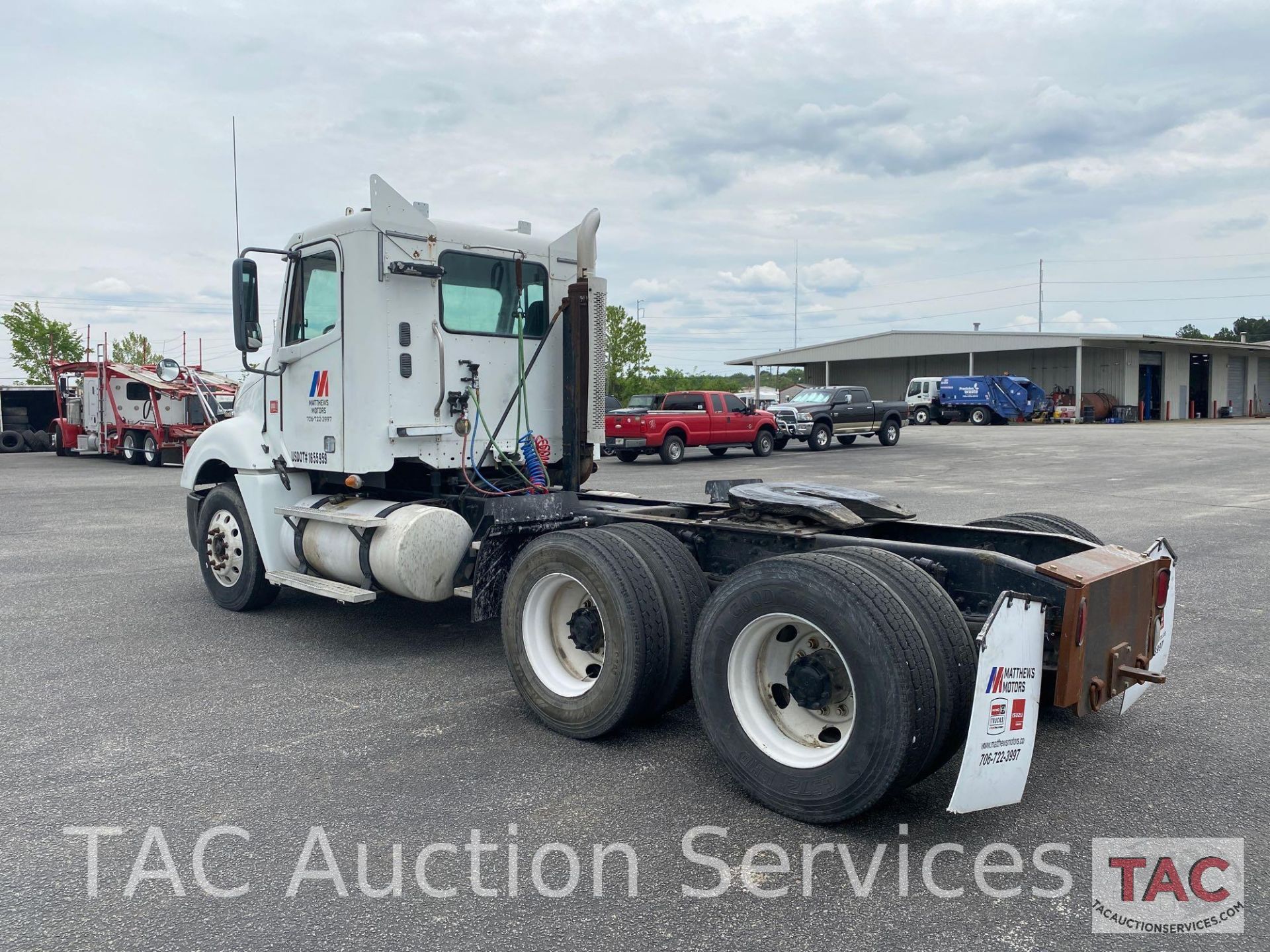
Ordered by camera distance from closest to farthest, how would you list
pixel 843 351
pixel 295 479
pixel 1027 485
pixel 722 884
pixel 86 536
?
1. pixel 722 884
2. pixel 295 479
3. pixel 86 536
4. pixel 1027 485
5. pixel 843 351

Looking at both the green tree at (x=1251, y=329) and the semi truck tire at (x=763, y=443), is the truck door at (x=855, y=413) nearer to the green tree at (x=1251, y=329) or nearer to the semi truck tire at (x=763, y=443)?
the semi truck tire at (x=763, y=443)

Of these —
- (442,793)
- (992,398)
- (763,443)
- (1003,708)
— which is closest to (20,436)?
(763,443)

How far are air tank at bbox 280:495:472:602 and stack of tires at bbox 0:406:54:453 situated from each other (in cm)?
3136

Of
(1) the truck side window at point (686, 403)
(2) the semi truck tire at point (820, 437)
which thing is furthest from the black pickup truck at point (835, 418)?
(1) the truck side window at point (686, 403)

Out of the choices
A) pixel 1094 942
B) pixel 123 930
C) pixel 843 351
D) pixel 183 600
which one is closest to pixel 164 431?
pixel 183 600

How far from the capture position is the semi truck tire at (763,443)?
2769cm

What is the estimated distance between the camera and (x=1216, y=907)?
309 centimetres

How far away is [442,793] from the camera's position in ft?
13.2

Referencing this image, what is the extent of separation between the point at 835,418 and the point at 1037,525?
84.0ft

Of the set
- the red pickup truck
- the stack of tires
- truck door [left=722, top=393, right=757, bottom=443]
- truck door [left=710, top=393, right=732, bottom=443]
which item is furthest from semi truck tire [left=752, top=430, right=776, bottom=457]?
the stack of tires

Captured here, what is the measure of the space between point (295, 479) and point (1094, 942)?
228 inches

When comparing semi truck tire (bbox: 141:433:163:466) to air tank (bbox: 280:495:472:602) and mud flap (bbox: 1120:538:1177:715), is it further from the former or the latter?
mud flap (bbox: 1120:538:1177:715)

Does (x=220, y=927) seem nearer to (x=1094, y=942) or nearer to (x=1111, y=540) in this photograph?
(x=1094, y=942)

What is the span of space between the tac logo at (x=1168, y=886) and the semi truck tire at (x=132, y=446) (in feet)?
87.9
